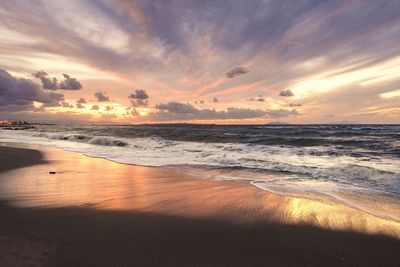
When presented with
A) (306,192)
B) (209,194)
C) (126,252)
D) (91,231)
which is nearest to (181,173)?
(209,194)

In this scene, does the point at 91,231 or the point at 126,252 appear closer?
the point at 126,252

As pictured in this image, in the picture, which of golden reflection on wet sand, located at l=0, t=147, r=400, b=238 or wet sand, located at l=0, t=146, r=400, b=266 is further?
golden reflection on wet sand, located at l=0, t=147, r=400, b=238

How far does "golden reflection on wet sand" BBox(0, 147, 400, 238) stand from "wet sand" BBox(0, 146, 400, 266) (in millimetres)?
19

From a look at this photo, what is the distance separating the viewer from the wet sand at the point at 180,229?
331 centimetres

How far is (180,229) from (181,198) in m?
1.87

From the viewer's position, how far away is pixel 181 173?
936 centimetres

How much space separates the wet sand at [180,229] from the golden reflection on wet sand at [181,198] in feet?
0.06

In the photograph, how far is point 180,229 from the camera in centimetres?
423

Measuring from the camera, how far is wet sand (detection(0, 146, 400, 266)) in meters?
3.31

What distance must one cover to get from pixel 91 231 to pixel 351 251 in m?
3.50

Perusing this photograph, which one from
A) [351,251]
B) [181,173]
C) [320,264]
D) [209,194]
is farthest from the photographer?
[181,173]

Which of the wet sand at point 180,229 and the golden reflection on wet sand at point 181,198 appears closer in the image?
the wet sand at point 180,229

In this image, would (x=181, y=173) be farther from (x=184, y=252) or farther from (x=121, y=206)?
(x=184, y=252)

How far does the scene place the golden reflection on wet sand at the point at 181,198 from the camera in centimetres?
486
